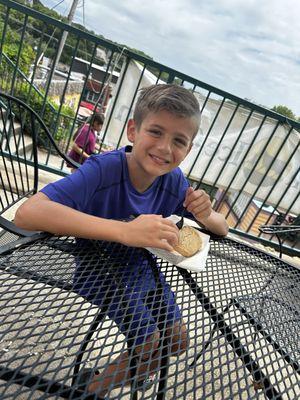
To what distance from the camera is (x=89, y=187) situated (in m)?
1.21

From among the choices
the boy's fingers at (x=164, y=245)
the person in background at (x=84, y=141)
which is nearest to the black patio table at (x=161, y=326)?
the boy's fingers at (x=164, y=245)

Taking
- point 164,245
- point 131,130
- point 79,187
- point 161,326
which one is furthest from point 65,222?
point 131,130

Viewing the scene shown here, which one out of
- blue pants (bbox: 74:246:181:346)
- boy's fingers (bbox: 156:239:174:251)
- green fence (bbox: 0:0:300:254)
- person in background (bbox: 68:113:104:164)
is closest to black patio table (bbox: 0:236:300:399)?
blue pants (bbox: 74:246:181:346)

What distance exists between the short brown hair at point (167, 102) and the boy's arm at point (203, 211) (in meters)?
0.34

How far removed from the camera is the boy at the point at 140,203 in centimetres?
84

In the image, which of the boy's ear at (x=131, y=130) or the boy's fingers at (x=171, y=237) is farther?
the boy's ear at (x=131, y=130)

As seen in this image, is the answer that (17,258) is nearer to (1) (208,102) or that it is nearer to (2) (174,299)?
(2) (174,299)

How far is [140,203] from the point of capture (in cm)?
143

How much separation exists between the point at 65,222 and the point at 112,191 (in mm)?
376

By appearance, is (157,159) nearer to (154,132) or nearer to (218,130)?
(154,132)

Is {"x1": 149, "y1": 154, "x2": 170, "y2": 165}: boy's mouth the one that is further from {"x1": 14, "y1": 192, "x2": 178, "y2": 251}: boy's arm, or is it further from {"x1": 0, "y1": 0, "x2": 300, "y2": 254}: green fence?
{"x1": 0, "y1": 0, "x2": 300, "y2": 254}: green fence

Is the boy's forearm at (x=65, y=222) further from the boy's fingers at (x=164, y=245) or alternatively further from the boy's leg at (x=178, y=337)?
the boy's leg at (x=178, y=337)

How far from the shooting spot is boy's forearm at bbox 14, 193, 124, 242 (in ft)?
3.22

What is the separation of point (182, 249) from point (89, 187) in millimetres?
444
